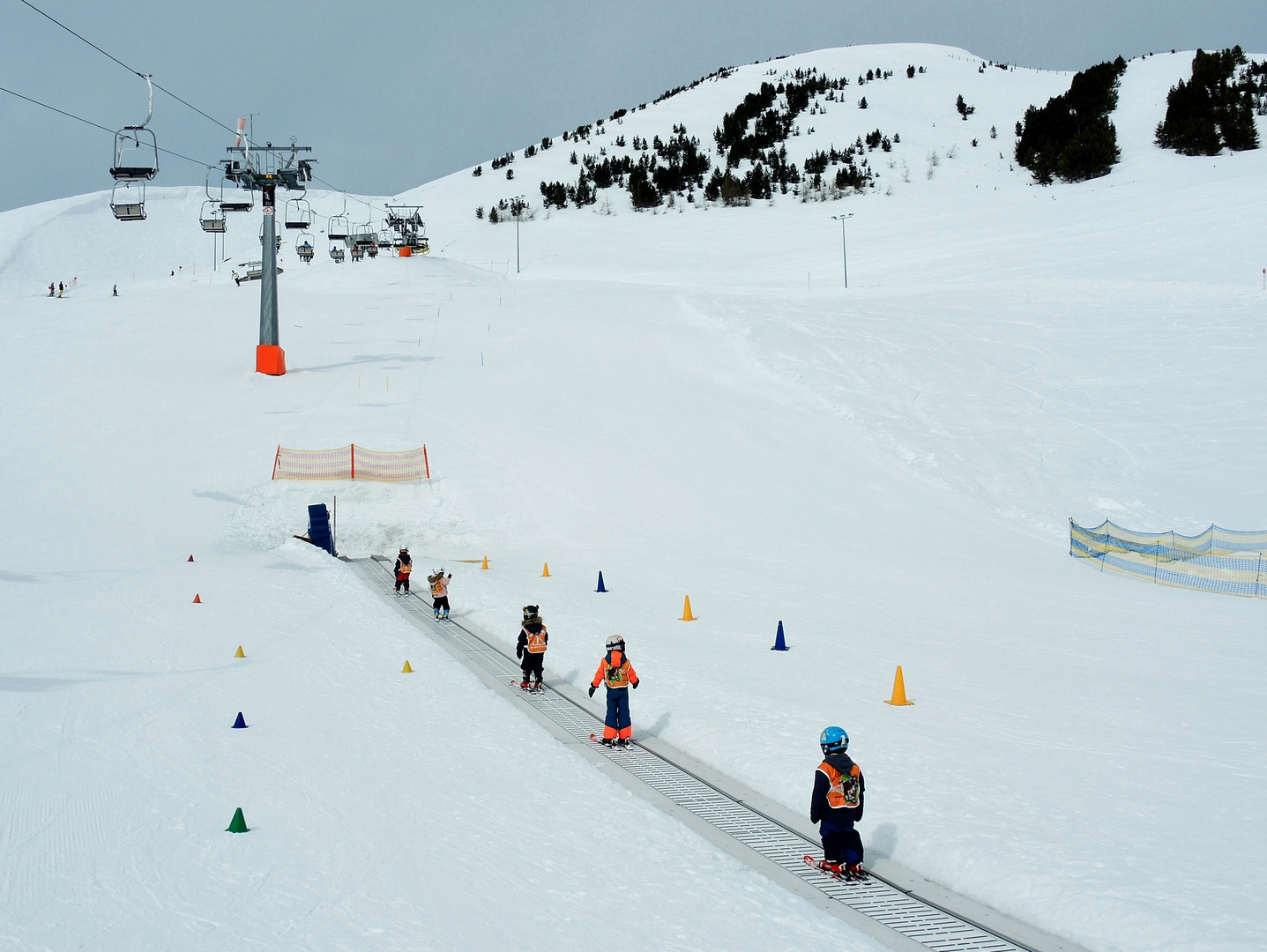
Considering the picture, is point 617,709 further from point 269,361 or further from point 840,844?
point 269,361

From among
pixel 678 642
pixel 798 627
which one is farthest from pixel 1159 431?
pixel 678 642

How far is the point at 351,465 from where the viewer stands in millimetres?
25781

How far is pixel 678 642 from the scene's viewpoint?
13633 mm

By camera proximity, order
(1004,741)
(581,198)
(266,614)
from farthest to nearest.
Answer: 1. (581,198)
2. (266,614)
3. (1004,741)

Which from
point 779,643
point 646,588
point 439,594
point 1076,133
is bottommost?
point 779,643

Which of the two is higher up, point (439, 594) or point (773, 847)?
point (439, 594)

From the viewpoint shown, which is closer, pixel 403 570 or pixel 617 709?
pixel 617 709

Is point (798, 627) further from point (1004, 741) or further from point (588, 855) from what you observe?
point (588, 855)

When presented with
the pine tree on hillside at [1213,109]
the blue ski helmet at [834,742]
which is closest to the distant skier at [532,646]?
the blue ski helmet at [834,742]

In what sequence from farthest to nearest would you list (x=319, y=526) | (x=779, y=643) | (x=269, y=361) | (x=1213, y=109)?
(x=1213, y=109) → (x=269, y=361) → (x=319, y=526) → (x=779, y=643)

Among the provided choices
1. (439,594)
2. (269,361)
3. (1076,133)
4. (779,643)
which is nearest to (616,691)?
(779,643)

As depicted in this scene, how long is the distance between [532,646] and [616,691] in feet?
6.92

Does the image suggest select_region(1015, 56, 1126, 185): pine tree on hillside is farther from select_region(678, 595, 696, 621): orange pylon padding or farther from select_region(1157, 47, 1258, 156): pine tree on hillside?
select_region(678, 595, 696, 621): orange pylon padding

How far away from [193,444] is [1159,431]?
93.4 feet
